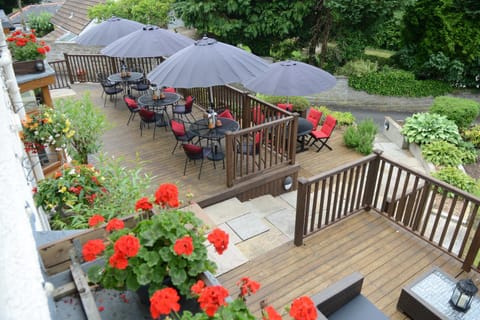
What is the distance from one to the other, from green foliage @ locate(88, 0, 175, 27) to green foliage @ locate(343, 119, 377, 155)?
31.7 feet

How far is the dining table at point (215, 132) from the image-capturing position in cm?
575

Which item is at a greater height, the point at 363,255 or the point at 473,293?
the point at 473,293

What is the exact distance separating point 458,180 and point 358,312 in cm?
493

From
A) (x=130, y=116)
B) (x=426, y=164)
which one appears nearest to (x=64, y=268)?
(x=130, y=116)

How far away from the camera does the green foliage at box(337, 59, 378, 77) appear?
13.3 meters

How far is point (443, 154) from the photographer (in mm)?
→ 8148

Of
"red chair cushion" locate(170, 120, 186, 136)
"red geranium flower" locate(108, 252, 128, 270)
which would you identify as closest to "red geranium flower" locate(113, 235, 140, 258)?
"red geranium flower" locate(108, 252, 128, 270)

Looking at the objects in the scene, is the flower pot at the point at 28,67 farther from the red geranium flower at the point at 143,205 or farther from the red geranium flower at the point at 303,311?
the red geranium flower at the point at 303,311

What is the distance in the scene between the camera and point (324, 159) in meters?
7.71

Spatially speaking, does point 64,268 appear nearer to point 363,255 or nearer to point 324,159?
point 363,255

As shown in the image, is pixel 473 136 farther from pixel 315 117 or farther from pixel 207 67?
pixel 207 67

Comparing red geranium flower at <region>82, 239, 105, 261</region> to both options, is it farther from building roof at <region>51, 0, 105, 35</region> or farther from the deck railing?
building roof at <region>51, 0, 105, 35</region>

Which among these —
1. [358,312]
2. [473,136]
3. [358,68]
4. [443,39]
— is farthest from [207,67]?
[443,39]

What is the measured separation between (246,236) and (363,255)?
4.83 ft
